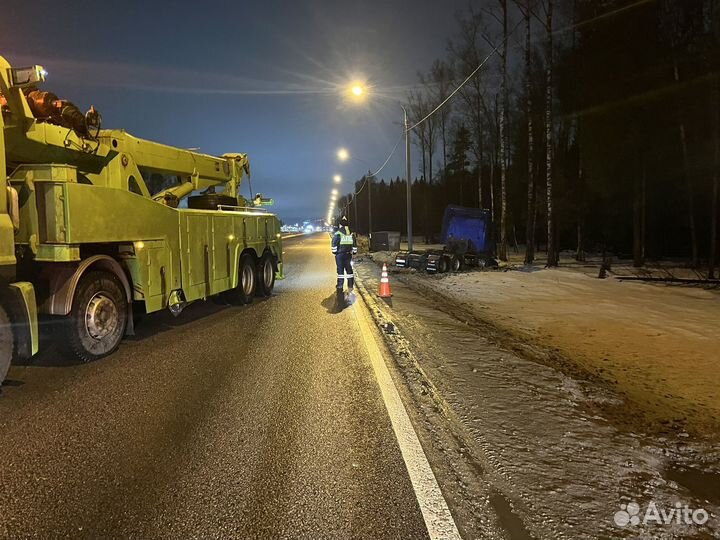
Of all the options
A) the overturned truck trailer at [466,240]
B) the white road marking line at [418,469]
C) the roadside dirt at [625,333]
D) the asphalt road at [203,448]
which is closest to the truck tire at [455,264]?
the overturned truck trailer at [466,240]

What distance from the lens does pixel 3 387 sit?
5.68m

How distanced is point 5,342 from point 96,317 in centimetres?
146

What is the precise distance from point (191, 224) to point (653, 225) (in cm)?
3229

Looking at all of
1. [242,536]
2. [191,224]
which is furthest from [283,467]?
[191,224]

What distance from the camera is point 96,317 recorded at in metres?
6.79

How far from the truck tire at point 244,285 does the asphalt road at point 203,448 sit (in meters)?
4.01

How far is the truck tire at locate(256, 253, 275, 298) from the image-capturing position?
12625 mm

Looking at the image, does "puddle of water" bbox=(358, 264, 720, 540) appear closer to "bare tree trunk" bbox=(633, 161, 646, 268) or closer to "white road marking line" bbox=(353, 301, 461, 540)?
"white road marking line" bbox=(353, 301, 461, 540)

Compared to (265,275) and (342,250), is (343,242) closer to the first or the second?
(342,250)

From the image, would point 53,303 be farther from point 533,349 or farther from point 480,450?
point 533,349

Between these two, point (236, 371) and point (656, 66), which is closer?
point (236, 371)

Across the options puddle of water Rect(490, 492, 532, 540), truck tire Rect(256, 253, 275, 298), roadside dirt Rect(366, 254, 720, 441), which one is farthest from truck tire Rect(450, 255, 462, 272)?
puddle of water Rect(490, 492, 532, 540)

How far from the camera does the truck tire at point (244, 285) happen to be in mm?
11492

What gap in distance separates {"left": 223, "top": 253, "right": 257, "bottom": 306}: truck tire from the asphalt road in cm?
401
